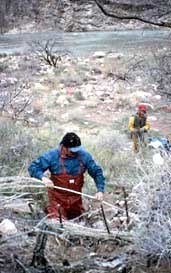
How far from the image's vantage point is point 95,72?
23.5m

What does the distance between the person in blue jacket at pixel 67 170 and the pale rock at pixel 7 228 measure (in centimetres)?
105

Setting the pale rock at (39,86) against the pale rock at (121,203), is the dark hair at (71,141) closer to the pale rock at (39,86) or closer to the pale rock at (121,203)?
the pale rock at (121,203)

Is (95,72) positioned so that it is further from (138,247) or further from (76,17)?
(76,17)

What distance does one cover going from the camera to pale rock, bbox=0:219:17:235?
14.6 feet

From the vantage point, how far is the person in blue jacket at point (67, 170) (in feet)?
18.6

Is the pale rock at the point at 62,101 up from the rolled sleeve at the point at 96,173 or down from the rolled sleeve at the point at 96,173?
down

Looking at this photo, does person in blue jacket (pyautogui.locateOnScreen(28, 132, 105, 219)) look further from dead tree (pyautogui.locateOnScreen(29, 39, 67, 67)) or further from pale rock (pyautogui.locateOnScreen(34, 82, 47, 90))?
dead tree (pyautogui.locateOnScreen(29, 39, 67, 67))

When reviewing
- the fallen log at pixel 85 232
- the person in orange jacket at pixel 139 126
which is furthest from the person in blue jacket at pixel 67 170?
the person in orange jacket at pixel 139 126

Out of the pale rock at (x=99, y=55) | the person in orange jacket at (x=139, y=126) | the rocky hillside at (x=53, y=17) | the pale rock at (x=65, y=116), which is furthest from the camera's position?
the rocky hillside at (x=53, y=17)

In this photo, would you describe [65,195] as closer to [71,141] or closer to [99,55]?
[71,141]

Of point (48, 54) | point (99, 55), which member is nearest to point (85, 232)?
point (48, 54)

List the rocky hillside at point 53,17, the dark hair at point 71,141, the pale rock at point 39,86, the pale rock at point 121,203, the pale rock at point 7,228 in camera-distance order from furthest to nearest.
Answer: the rocky hillside at point 53,17, the pale rock at point 39,86, the pale rock at point 121,203, the dark hair at point 71,141, the pale rock at point 7,228

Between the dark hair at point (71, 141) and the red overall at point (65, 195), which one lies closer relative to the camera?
the dark hair at point (71, 141)

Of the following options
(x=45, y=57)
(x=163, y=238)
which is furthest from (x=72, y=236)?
(x=45, y=57)
